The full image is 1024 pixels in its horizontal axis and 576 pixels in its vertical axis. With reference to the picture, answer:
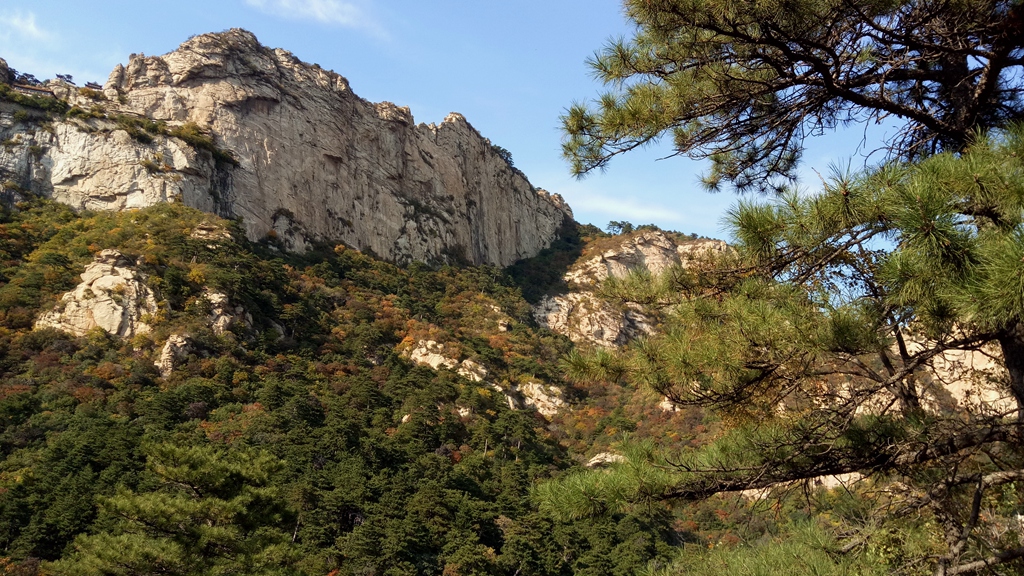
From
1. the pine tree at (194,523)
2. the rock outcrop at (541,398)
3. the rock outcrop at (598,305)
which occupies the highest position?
the rock outcrop at (598,305)

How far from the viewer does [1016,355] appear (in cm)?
277

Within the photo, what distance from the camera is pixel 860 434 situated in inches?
121

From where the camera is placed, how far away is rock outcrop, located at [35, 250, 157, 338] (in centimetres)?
2405

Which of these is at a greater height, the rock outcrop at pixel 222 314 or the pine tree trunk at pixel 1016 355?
the rock outcrop at pixel 222 314

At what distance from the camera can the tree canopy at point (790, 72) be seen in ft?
10.7

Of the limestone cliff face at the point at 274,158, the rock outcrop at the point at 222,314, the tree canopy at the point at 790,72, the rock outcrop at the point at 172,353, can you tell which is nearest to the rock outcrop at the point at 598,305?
the limestone cliff face at the point at 274,158

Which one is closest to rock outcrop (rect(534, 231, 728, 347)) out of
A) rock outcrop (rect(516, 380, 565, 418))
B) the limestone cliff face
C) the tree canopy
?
rock outcrop (rect(516, 380, 565, 418))

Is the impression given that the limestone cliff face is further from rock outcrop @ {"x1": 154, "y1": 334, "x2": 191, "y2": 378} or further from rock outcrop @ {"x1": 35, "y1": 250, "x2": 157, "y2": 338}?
rock outcrop @ {"x1": 154, "y1": 334, "x2": 191, "y2": 378}

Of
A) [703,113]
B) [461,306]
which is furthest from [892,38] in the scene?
[461,306]

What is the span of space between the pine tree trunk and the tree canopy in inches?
37.3

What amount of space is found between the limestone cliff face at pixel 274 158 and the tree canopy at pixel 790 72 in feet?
119

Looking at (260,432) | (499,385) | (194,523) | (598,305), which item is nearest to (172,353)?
(260,432)

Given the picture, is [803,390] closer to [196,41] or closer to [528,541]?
[528,541]

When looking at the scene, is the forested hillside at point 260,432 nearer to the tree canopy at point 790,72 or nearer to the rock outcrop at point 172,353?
the rock outcrop at point 172,353
